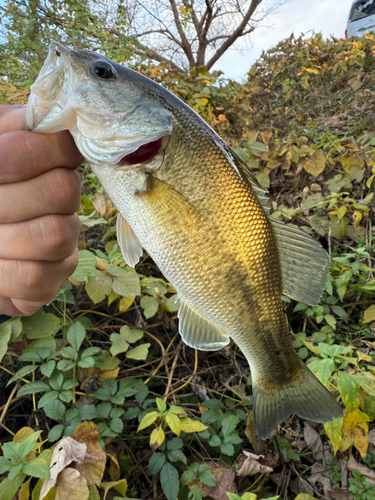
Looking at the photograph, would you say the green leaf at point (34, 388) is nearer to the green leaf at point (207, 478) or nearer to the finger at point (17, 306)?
the finger at point (17, 306)

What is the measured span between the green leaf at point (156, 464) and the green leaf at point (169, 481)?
0.06ft

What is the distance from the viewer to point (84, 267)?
140 cm

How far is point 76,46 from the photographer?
15.8 ft

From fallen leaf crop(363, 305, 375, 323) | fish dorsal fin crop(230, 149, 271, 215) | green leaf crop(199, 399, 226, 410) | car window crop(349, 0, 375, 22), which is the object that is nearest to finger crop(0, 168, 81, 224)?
fish dorsal fin crop(230, 149, 271, 215)

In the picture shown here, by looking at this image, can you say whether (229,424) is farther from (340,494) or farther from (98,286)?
(98,286)

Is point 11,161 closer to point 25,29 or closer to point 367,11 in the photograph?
point 25,29

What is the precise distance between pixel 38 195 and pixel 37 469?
0.78 metres

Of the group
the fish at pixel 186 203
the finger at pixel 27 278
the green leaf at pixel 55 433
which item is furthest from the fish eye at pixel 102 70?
the green leaf at pixel 55 433

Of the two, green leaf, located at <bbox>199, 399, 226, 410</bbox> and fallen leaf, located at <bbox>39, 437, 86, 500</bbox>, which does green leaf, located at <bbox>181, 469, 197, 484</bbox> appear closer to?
green leaf, located at <bbox>199, 399, 226, 410</bbox>

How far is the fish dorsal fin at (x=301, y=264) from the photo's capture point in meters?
1.04

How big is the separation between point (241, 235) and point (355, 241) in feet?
5.57

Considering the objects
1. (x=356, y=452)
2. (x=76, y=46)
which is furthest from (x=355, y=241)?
(x=76, y=46)

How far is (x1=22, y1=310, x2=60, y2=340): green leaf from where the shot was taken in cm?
140

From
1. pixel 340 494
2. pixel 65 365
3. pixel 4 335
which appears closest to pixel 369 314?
pixel 340 494
